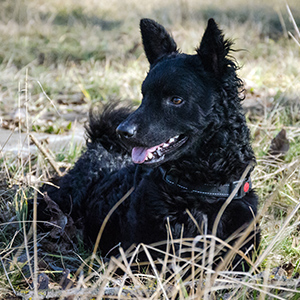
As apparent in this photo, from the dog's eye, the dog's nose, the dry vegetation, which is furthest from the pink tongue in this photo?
the dry vegetation

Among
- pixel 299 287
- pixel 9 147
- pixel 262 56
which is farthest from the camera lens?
pixel 262 56

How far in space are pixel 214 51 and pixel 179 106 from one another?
385 mm

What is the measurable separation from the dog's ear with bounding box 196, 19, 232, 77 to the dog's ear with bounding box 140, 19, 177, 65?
0.33 meters

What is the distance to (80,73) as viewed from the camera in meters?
7.52

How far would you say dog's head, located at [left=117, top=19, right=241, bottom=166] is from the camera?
7.32ft

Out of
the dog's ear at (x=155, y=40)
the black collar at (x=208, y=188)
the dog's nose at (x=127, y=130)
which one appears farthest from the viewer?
the dog's ear at (x=155, y=40)

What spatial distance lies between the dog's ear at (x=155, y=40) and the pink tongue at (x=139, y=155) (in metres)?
0.70

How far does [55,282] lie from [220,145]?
1.31 m

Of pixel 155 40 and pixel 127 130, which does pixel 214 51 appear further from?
pixel 127 130

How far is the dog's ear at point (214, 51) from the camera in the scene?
88.8 inches

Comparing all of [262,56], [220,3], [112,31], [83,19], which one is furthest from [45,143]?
[220,3]

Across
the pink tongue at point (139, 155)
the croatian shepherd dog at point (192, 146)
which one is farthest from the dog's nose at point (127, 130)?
the pink tongue at point (139, 155)

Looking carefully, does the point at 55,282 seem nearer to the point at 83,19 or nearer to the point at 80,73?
the point at 80,73

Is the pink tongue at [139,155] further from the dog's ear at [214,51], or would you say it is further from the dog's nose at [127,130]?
the dog's ear at [214,51]
